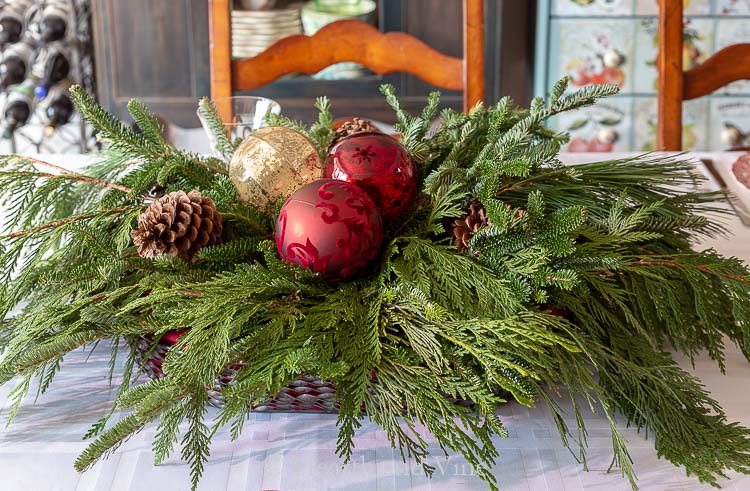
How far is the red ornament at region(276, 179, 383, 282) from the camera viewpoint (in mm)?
545

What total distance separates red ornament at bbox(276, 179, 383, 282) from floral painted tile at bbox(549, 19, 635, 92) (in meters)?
1.61

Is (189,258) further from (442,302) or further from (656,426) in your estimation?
(656,426)

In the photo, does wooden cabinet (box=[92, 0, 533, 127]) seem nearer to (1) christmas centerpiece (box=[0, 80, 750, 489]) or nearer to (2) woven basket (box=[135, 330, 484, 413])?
(1) christmas centerpiece (box=[0, 80, 750, 489])

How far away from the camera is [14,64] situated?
1.97 metres

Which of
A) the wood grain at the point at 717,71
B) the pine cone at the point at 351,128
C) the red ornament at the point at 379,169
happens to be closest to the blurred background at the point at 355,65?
the wood grain at the point at 717,71

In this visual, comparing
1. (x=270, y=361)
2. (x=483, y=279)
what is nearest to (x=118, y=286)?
(x=270, y=361)

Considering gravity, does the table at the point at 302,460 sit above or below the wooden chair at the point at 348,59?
below

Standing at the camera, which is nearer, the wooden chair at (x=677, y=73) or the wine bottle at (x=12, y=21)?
the wooden chair at (x=677, y=73)

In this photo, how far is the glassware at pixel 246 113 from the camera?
905 mm

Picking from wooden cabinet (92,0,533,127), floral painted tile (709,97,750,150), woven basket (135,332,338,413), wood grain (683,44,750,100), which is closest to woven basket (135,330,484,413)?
woven basket (135,332,338,413)

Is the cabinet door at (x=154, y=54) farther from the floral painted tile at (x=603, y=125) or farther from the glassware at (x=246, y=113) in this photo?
the glassware at (x=246, y=113)

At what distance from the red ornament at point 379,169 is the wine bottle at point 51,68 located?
1657 mm

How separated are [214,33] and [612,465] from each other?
3.01 feet

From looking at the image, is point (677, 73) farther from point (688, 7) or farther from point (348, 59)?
point (688, 7)
